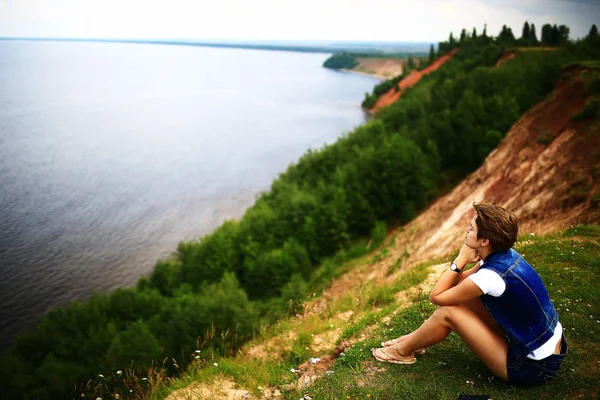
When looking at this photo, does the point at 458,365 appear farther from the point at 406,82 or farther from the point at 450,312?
the point at 406,82

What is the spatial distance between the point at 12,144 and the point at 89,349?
1096 cm

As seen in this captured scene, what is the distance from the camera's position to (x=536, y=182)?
1591cm

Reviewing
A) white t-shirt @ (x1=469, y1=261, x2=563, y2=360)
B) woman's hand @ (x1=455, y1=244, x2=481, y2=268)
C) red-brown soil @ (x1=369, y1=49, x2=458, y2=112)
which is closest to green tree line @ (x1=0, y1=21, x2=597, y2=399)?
woman's hand @ (x1=455, y1=244, x2=481, y2=268)

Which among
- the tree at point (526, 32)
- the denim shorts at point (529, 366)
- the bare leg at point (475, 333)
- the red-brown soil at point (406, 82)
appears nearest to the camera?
the denim shorts at point (529, 366)

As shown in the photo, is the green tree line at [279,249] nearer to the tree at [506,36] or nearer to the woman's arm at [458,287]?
the woman's arm at [458,287]

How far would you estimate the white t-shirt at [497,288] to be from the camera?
4031 mm

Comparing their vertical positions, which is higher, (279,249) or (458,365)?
(458,365)

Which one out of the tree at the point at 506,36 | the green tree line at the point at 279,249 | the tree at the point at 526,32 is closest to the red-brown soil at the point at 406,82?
the tree at the point at 506,36

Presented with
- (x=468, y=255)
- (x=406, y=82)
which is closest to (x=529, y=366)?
(x=468, y=255)

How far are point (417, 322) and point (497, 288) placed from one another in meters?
2.61

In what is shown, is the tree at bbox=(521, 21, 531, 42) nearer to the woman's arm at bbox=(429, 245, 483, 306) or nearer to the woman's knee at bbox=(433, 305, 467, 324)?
the woman's arm at bbox=(429, 245, 483, 306)

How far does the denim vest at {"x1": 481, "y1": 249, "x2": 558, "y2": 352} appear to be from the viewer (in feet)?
13.2

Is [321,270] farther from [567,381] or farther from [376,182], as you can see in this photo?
[567,381]

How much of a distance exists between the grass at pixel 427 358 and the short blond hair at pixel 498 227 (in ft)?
5.19
